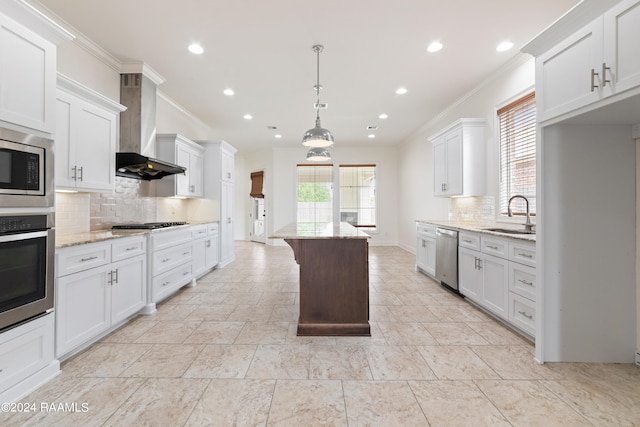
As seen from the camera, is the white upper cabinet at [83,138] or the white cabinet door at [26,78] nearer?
the white cabinet door at [26,78]

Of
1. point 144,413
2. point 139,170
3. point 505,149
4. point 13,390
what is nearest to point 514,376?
point 144,413

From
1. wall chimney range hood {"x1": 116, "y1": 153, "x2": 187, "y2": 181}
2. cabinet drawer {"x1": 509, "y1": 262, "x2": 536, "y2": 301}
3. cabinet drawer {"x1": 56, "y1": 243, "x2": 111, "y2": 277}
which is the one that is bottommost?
cabinet drawer {"x1": 509, "y1": 262, "x2": 536, "y2": 301}

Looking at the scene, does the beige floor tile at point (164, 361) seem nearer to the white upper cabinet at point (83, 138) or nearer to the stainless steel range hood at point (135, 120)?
the white upper cabinet at point (83, 138)

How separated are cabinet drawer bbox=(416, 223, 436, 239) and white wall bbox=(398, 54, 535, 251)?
787mm

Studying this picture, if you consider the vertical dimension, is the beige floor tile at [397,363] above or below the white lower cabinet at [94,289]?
below

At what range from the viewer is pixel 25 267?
1731mm

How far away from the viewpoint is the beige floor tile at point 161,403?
59.4 inches

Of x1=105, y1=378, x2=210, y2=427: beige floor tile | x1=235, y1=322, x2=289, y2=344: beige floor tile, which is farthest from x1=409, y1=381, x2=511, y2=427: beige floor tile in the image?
x1=105, y1=378, x2=210, y2=427: beige floor tile

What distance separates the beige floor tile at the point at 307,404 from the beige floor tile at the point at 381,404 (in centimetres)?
6

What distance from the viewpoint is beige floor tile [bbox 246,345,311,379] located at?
6.33 ft

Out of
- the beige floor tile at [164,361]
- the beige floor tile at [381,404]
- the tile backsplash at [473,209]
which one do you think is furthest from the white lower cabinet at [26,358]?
the tile backsplash at [473,209]

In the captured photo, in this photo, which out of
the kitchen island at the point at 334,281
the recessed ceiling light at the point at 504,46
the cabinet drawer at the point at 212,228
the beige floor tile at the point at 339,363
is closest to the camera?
the beige floor tile at the point at 339,363

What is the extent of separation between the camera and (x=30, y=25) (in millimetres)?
1761

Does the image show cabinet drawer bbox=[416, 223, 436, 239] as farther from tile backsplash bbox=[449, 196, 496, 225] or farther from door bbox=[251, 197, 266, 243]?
door bbox=[251, 197, 266, 243]
